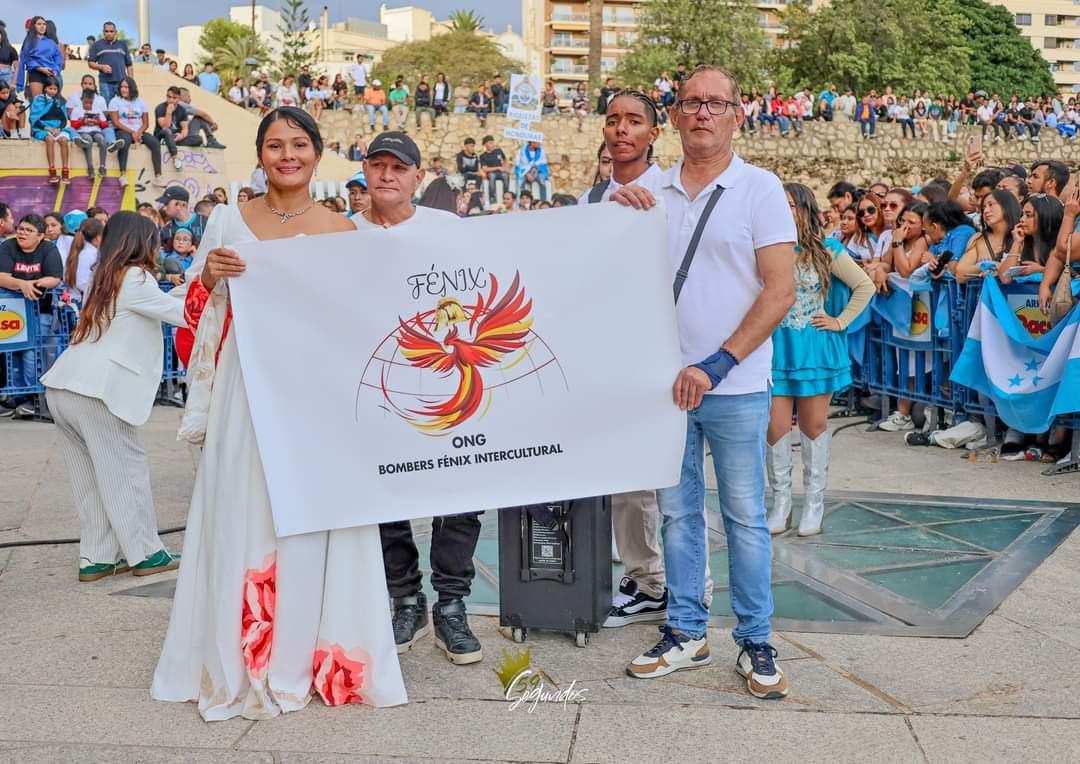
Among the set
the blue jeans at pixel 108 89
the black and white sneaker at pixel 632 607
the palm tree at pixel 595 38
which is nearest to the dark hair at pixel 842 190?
the black and white sneaker at pixel 632 607

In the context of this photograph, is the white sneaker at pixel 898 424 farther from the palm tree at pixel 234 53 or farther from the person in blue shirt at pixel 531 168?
the palm tree at pixel 234 53

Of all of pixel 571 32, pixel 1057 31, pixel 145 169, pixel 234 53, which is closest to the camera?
pixel 145 169

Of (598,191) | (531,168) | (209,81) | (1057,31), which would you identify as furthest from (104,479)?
(1057,31)

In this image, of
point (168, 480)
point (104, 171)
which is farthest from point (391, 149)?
point (104, 171)

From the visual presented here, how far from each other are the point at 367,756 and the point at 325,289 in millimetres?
1484

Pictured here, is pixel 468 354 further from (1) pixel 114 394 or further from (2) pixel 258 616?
(1) pixel 114 394

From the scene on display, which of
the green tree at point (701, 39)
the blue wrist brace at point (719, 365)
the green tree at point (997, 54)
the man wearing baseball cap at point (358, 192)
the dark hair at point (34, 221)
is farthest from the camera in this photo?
the green tree at point (997, 54)

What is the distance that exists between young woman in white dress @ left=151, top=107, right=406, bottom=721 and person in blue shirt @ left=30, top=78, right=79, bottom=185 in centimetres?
1771

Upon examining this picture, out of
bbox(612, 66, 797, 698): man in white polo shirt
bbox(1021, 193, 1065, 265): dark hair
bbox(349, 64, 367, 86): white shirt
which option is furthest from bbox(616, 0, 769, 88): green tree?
bbox(612, 66, 797, 698): man in white polo shirt

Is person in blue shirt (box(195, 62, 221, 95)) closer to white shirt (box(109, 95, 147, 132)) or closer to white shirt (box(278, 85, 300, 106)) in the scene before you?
white shirt (box(278, 85, 300, 106))

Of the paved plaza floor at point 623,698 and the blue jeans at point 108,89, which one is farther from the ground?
the blue jeans at point 108,89

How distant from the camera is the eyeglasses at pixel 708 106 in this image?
12.0 ft

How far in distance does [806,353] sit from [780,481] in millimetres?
688

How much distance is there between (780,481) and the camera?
6020mm
